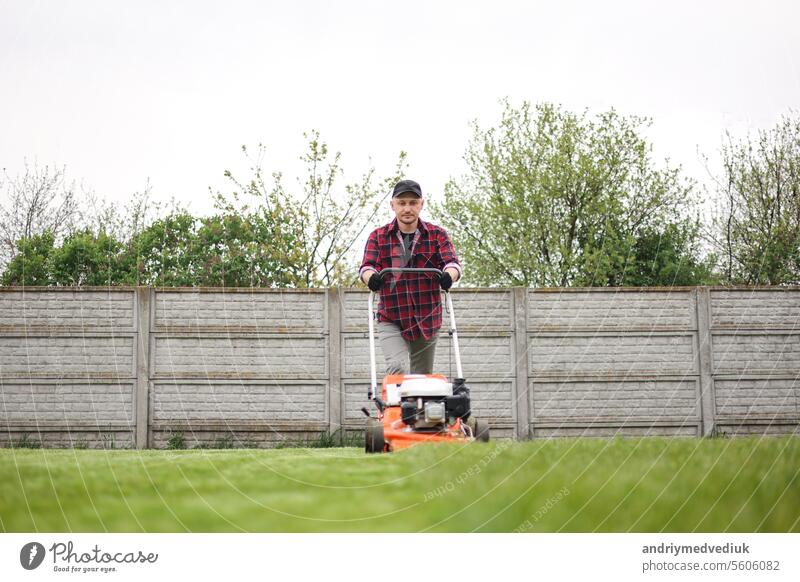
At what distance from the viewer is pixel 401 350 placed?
10.2ft

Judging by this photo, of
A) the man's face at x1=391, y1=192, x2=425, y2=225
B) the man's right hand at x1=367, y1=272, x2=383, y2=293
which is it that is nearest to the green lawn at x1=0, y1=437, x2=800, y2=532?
the man's right hand at x1=367, y1=272, x2=383, y2=293

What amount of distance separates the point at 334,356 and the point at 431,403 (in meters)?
2.83

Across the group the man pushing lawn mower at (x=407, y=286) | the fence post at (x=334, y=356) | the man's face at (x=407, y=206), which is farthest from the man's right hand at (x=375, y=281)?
the fence post at (x=334, y=356)

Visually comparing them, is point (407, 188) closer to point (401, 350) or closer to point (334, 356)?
point (401, 350)

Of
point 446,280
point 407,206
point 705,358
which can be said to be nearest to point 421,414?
point 446,280

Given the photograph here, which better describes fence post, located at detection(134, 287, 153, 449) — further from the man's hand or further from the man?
the man's hand

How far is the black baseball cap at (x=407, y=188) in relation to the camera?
9.40 feet

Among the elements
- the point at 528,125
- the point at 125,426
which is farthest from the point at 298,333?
the point at 528,125

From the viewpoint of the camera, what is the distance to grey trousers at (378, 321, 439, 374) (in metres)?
3.08

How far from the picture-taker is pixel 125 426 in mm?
5082

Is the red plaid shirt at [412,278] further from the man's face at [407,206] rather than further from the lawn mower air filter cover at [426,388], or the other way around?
the lawn mower air filter cover at [426,388]

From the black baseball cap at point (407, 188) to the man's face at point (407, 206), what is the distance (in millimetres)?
21

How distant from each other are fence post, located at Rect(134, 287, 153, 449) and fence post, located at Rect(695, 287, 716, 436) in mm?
3436
